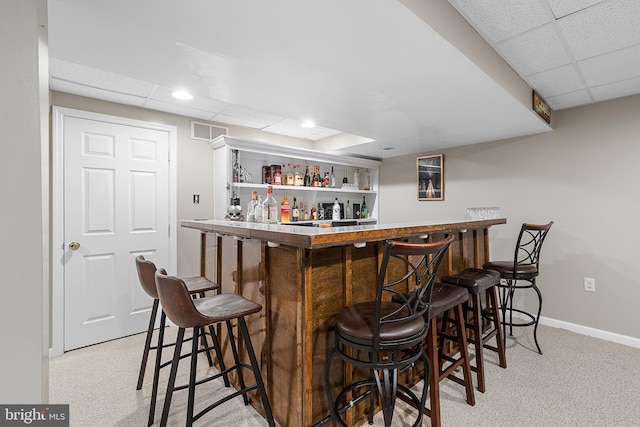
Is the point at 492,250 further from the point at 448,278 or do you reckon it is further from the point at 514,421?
the point at 514,421

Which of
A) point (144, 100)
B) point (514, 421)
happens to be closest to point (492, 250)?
point (514, 421)

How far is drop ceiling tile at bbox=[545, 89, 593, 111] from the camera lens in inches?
109

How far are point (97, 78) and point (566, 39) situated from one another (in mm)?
3630

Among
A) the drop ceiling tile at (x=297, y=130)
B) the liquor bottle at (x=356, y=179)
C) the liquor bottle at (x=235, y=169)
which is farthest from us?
the liquor bottle at (x=356, y=179)

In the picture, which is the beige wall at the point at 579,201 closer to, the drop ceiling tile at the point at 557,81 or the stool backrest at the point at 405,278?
the drop ceiling tile at the point at 557,81

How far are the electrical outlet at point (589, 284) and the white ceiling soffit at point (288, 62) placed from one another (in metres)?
1.66

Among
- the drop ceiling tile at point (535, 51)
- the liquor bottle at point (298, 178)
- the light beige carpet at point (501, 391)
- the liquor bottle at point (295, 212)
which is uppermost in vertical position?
the drop ceiling tile at point (535, 51)

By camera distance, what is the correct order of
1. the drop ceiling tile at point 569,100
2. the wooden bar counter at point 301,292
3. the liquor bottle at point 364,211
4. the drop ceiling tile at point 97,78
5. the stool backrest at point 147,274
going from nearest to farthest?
the wooden bar counter at point 301,292
the stool backrest at point 147,274
the drop ceiling tile at point 97,78
the drop ceiling tile at point 569,100
the liquor bottle at point 364,211

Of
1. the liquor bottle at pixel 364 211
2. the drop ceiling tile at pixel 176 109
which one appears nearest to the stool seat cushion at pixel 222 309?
the drop ceiling tile at pixel 176 109

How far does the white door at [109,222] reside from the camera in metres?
2.79

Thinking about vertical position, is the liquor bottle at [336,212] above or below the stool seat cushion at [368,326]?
above

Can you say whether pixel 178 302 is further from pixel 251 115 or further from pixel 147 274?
pixel 251 115

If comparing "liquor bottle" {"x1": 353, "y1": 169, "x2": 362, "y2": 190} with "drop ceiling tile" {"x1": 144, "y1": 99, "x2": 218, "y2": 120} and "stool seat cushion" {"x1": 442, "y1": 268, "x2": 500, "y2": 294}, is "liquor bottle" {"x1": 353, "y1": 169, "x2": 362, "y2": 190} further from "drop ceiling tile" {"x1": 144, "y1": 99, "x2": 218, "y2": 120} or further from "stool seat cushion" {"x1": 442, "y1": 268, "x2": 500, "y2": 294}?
"stool seat cushion" {"x1": 442, "y1": 268, "x2": 500, "y2": 294}

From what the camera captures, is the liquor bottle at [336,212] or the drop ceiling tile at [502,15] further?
the liquor bottle at [336,212]
